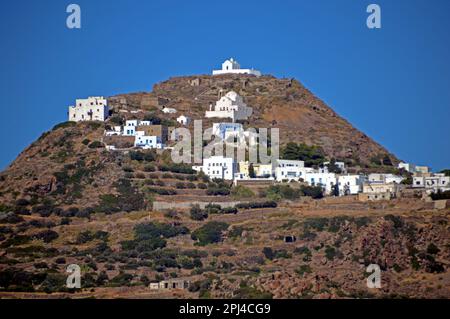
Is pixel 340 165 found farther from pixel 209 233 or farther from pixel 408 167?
pixel 209 233

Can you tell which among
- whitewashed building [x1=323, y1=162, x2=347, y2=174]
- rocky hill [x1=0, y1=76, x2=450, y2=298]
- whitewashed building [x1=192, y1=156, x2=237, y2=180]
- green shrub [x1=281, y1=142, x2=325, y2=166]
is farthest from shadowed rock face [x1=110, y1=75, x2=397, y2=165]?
whitewashed building [x1=192, y1=156, x2=237, y2=180]

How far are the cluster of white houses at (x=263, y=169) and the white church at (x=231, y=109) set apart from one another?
391mm

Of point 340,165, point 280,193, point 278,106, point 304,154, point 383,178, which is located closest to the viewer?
point 280,193

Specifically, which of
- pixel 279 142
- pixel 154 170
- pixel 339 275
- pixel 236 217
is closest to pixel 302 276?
pixel 339 275

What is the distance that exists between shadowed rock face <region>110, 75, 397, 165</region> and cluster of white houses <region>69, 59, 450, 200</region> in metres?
2.97

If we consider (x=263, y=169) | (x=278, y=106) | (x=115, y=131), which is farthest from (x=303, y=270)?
(x=278, y=106)

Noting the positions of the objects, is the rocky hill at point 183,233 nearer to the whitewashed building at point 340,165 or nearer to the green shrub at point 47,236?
the green shrub at point 47,236

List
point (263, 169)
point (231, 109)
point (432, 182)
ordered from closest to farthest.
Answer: point (432, 182), point (263, 169), point (231, 109)

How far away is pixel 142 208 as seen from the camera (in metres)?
76.8

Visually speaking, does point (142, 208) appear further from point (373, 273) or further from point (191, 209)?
point (373, 273)

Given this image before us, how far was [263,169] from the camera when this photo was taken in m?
82.3

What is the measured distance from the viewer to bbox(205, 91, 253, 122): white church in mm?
90062

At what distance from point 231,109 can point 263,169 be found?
8964 millimetres
